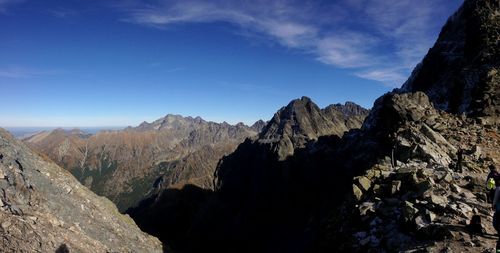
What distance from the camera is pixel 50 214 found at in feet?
98.9

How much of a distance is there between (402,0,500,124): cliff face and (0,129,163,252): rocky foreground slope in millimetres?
47118

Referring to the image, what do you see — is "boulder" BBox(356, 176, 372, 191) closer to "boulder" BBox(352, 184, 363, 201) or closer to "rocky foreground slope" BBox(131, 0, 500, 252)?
"rocky foreground slope" BBox(131, 0, 500, 252)

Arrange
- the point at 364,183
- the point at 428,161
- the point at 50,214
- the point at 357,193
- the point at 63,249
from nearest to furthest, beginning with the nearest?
1. the point at 63,249
2. the point at 50,214
3. the point at 357,193
4. the point at 364,183
5. the point at 428,161

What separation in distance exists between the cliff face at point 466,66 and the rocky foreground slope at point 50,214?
4712 cm

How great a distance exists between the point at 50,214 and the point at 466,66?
238 ft

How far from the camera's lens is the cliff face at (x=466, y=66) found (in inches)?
2340

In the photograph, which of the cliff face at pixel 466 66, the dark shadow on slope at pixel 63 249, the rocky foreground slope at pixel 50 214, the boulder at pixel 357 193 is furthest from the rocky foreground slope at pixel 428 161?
the dark shadow on slope at pixel 63 249

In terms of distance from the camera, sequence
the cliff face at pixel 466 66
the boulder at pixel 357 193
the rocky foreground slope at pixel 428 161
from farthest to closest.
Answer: the cliff face at pixel 466 66 < the boulder at pixel 357 193 < the rocky foreground slope at pixel 428 161

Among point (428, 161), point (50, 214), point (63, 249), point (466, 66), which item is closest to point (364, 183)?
point (428, 161)

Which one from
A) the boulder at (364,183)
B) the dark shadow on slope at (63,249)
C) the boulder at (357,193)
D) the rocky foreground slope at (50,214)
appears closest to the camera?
the rocky foreground slope at (50,214)

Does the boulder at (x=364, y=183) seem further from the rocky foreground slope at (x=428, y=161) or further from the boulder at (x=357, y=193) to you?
the boulder at (x=357, y=193)

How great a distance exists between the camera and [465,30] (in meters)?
87.8

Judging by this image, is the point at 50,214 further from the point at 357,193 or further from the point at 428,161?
the point at 428,161

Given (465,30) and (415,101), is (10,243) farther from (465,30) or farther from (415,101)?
(465,30)
